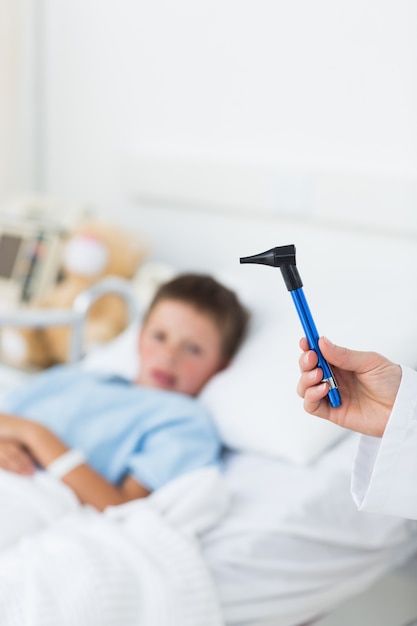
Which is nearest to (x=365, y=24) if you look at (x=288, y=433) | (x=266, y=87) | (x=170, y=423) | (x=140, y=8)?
(x=266, y=87)

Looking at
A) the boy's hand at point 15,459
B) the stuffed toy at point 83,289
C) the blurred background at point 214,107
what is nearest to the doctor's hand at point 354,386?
the blurred background at point 214,107

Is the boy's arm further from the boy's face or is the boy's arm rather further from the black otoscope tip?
the black otoscope tip

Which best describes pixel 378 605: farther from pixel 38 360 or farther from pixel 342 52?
pixel 38 360

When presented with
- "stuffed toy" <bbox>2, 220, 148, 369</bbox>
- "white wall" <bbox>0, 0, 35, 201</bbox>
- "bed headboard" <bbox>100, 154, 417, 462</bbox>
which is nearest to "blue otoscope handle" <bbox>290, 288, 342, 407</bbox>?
"bed headboard" <bbox>100, 154, 417, 462</bbox>

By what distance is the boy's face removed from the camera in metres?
1.52

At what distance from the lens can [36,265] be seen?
2240 mm

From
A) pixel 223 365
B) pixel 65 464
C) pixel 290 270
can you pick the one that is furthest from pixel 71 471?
pixel 290 270

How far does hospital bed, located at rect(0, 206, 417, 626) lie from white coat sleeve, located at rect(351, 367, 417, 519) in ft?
0.45

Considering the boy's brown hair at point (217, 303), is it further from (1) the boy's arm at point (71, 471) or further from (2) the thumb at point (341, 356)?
(2) the thumb at point (341, 356)

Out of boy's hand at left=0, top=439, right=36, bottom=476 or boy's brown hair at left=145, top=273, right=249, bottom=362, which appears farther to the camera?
boy's brown hair at left=145, top=273, right=249, bottom=362

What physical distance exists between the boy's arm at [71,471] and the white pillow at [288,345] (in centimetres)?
20

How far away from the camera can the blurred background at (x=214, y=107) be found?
2.64 ft

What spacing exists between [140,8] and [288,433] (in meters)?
1.16

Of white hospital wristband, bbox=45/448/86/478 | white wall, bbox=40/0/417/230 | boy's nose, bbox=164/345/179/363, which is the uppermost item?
white wall, bbox=40/0/417/230
